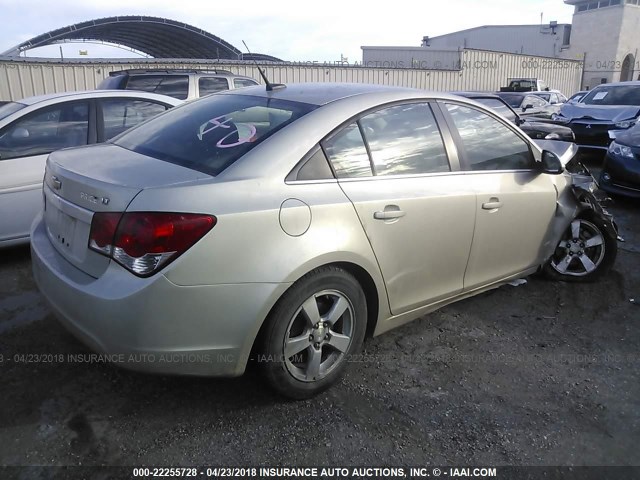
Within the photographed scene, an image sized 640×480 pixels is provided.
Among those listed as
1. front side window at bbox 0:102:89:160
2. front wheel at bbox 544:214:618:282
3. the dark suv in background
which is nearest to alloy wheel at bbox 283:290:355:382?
front wheel at bbox 544:214:618:282

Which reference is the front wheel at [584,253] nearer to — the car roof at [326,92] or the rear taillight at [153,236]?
the car roof at [326,92]

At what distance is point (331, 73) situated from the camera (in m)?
20.7

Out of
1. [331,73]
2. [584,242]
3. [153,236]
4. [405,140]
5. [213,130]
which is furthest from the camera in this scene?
[331,73]

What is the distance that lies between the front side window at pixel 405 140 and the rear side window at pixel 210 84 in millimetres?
6945

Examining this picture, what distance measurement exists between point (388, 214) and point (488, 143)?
3.78 ft

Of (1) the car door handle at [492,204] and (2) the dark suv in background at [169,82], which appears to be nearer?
(1) the car door handle at [492,204]

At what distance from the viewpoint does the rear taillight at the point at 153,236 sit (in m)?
2.22

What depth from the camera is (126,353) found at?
2.30 m

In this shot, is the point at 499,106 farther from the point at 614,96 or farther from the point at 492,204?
the point at 492,204

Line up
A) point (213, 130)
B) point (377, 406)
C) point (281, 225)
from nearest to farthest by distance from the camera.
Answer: point (281, 225), point (377, 406), point (213, 130)

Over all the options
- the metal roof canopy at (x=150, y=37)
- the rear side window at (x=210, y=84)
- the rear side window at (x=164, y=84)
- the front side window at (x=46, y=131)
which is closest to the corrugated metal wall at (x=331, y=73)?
the metal roof canopy at (x=150, y=37)

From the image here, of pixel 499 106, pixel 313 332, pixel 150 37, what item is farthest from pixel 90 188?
pixel 150 37

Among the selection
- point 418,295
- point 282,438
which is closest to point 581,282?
point 418,295

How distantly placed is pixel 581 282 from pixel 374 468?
290 cm
